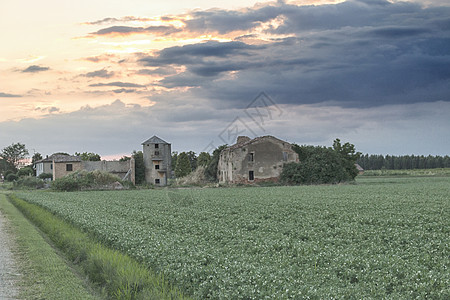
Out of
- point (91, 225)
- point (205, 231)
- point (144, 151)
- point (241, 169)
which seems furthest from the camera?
point (144, 151)

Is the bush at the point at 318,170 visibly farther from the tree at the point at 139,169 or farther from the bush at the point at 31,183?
the bush at the point at 31,183

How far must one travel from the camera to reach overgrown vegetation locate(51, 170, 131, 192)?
66625 millimetres

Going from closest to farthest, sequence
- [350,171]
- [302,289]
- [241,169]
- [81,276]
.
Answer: [302,289] < [81,276] < [241,169] < [350,171]

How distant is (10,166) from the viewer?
164000 mm

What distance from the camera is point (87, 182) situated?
67688 mm

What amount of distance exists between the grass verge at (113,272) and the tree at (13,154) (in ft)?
524

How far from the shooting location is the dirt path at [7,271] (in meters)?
11.1

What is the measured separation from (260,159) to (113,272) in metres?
58.2

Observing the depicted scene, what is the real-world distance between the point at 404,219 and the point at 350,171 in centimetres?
5560

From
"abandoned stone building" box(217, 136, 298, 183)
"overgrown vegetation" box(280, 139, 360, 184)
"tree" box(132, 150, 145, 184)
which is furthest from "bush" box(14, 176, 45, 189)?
"overgrown vegetation" box(280, 139, 360, 184)

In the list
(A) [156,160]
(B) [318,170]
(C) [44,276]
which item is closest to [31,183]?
(A) [156,160]

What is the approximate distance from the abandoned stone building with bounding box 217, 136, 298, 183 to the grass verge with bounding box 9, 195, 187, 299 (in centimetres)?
5104

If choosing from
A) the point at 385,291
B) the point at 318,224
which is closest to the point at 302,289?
the point at 385,291

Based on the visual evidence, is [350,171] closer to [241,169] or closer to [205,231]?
[241,169]
